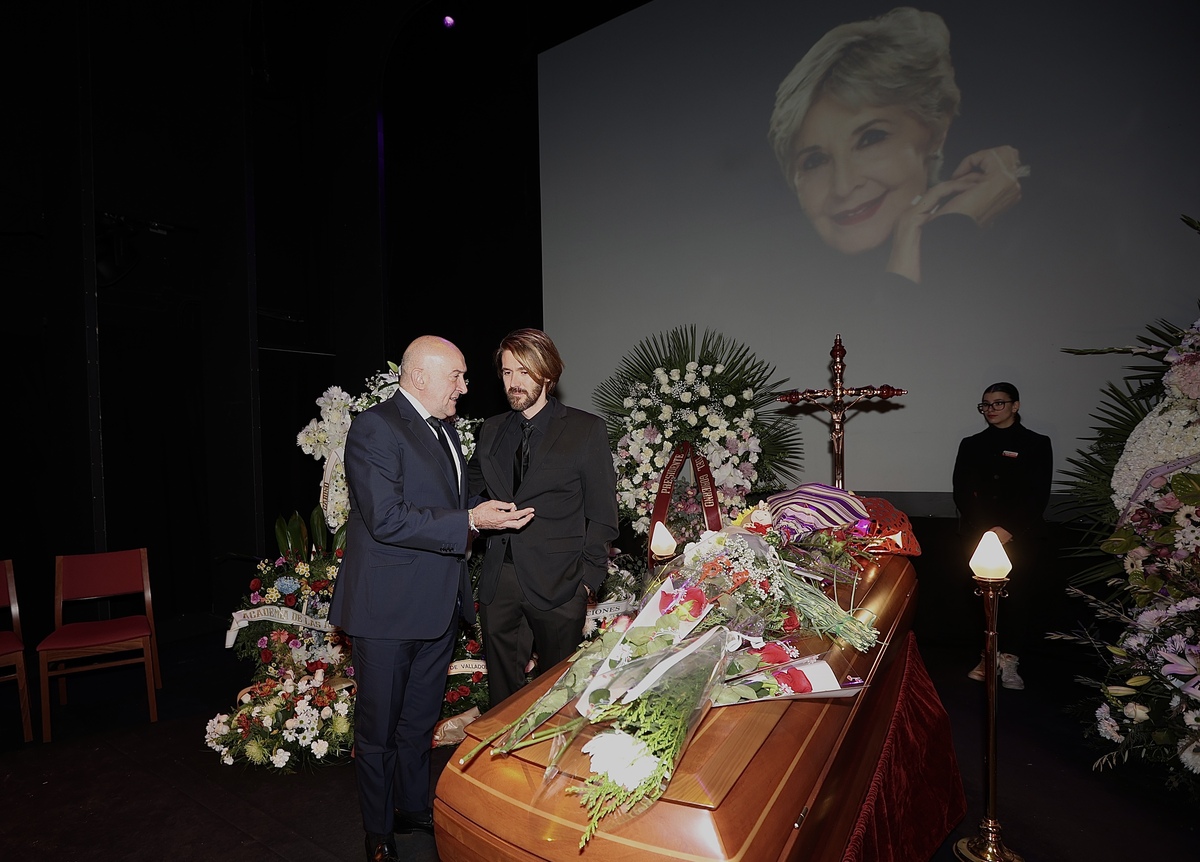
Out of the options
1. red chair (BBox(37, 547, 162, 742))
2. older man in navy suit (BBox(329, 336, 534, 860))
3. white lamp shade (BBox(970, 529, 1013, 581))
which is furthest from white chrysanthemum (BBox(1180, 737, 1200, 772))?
red chair (BBox(37, 547, 162, 742))

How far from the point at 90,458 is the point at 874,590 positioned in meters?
4.45

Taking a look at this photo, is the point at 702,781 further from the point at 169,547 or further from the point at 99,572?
the point at 169,547

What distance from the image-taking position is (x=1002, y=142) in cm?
397

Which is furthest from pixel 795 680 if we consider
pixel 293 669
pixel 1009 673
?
pixel 1009 673

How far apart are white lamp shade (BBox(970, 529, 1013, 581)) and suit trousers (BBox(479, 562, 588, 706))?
50.6 inches

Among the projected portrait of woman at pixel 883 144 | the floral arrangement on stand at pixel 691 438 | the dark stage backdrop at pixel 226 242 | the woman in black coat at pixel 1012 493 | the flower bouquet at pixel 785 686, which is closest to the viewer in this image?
the flower bouquet at pixel 785 686

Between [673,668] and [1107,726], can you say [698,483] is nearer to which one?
[1107,726]

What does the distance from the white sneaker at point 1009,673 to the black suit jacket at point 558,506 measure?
8.40ft

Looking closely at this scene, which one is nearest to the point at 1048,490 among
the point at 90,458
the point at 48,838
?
the point at 48,838

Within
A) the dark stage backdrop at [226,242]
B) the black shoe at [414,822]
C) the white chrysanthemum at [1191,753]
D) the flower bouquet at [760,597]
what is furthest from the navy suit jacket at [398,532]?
the dark stage backdrop at [226,242]

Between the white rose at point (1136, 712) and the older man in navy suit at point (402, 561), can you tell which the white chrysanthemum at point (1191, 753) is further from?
the older man in navy suit at point (402, 561)

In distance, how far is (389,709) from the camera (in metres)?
2.14

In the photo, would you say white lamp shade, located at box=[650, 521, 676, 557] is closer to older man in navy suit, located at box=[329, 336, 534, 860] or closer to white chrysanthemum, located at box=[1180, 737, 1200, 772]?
older man in navy suit, located at box=[329, 336, 534, 860]

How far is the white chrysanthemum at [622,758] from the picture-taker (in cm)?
99
